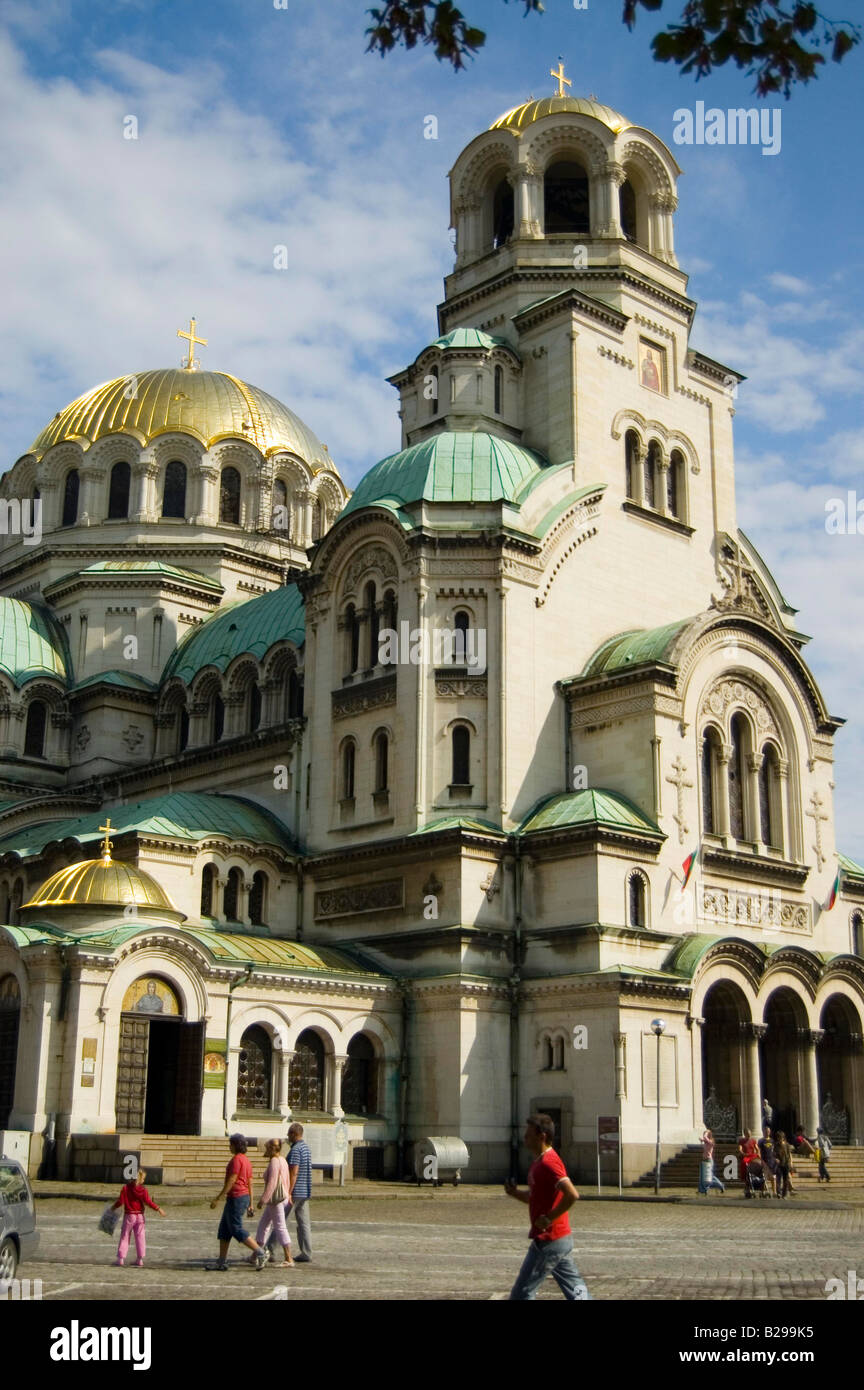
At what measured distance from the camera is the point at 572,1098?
119 feet

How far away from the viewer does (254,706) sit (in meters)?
49.0

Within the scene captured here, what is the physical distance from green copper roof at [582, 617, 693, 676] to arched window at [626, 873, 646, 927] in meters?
5.48

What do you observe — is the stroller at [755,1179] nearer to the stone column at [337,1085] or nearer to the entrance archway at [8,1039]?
the stone column at [337,1085]

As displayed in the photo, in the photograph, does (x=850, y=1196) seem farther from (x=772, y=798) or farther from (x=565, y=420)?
(x=565, y=420)

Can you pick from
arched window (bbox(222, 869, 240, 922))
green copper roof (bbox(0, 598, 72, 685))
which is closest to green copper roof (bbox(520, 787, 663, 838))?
arched window (bbox(222, 869, 240, 922))

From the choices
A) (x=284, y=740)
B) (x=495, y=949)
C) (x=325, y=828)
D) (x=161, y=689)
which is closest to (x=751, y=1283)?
(x=495, y=949)

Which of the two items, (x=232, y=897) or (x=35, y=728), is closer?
(x=232, y=897)

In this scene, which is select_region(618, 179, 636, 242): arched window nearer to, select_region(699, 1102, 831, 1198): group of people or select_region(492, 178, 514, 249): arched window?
select_region(492, 178, 514, 249): arched window

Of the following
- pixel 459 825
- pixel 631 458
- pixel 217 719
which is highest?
pixel 631 458

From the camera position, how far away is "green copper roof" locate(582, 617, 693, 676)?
40.5m

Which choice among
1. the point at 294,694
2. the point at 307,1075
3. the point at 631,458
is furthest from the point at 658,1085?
the point at 631,458

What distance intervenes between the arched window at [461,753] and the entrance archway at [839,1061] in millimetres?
11790

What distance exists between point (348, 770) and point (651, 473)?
12848mm

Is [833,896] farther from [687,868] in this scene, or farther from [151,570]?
[151,570]
